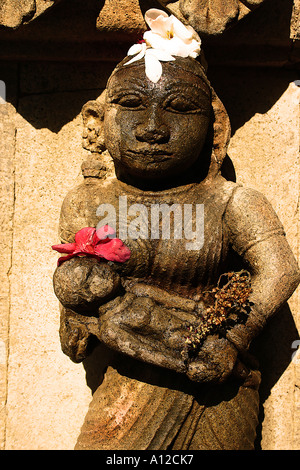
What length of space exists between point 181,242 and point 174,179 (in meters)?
0.31

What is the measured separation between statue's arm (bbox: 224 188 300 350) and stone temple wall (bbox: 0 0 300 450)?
47 centimetres

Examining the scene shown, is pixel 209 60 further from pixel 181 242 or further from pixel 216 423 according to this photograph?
pixel 216 423

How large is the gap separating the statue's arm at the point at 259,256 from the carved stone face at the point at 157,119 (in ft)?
1.04

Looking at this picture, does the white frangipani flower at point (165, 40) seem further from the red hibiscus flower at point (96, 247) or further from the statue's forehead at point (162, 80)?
the red hibiscus flower at point (96, 247)

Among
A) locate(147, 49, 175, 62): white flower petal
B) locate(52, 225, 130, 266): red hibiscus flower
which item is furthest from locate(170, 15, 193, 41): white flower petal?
locate(52, 225, 130, 266): red hibiscus flower

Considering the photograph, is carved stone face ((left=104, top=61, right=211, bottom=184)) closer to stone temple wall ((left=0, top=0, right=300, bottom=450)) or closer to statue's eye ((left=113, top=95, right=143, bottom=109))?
statue's eye ((left=113, top=95, right=143, bottom=109))

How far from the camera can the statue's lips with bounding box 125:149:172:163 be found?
104 inches

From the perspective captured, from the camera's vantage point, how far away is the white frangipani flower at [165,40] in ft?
8.86

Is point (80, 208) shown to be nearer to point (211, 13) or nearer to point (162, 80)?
point (162, 80)

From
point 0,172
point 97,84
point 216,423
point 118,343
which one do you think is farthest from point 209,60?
point 216,423

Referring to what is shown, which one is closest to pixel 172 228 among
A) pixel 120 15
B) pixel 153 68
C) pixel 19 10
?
pixel 153 68

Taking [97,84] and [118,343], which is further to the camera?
[97,84]

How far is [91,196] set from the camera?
285 cm

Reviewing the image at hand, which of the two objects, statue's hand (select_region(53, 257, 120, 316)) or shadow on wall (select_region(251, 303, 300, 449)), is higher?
statue's hand (select_region(53, 257, 120, 316))
